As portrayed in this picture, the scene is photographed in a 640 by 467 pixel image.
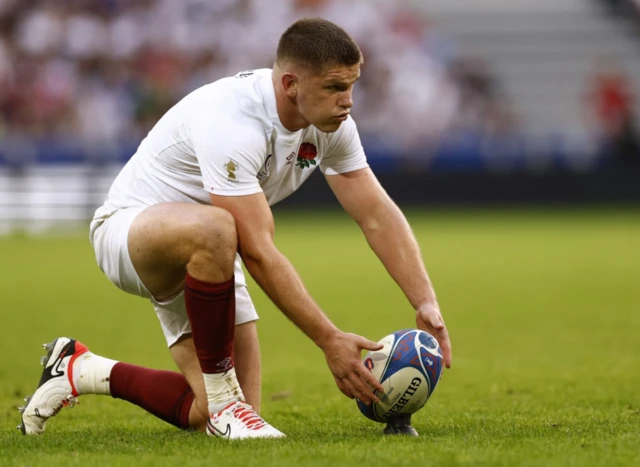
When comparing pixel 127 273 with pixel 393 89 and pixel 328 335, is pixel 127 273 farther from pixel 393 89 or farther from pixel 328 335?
pixel 393 89

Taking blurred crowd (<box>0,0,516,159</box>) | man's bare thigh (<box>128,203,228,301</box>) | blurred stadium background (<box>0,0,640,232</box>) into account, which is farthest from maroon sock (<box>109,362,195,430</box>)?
blurred crowd (<box>0,0,516,159</box>)

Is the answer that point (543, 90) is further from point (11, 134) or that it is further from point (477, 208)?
point (11, 134)

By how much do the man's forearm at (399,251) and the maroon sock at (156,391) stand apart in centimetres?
95

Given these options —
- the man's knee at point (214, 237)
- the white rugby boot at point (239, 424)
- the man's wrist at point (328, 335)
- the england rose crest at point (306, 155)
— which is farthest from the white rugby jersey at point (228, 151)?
the white rugby boot at point (239, 424)

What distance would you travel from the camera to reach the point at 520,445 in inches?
146

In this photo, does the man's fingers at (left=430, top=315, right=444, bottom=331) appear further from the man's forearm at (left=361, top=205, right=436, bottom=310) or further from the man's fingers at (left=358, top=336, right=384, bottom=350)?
the man's fingers at (left=358, top=336, right=384, bottom=350)

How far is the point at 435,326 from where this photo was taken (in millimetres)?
4277

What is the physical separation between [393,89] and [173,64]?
4076mm

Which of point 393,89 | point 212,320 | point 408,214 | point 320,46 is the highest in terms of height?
point 320,46

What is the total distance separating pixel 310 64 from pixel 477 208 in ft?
51.3

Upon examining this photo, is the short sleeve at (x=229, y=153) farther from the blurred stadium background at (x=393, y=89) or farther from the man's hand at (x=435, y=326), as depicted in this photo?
the blurred stadium background at (x=393, y=89)

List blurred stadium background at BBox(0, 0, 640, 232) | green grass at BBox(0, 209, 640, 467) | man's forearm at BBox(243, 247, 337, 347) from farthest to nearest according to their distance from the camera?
blurred stadium background at BBox(0, 0, 640, 232), man's forearm at BBox(243, 247, 337, 347), green grass at BBox(0, 209, 640, 467)

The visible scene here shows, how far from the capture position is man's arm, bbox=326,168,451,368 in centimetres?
445

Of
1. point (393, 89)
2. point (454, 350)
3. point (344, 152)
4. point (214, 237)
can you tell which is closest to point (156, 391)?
point (214, 237)
